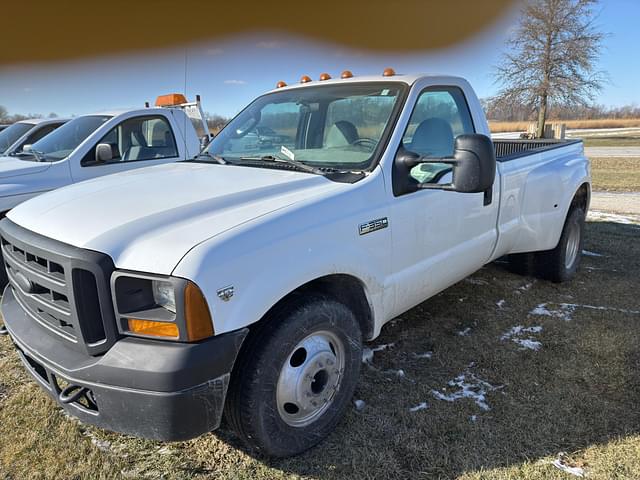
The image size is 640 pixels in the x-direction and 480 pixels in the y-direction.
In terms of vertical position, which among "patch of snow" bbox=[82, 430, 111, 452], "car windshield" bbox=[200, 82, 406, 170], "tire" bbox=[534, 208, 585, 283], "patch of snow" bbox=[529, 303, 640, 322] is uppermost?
"car windshield" bbox=[200, 82, 406, 170]

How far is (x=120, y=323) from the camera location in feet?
6.81

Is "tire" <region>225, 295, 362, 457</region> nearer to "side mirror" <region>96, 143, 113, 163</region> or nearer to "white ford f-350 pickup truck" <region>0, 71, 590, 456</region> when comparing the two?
"white ford f-350 pickup truck" <region>0, 71, 590, 456</region>

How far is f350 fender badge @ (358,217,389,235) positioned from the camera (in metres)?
2.70

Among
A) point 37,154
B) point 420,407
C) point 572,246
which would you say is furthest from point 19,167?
point 572,246

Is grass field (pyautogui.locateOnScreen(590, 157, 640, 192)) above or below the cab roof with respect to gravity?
below

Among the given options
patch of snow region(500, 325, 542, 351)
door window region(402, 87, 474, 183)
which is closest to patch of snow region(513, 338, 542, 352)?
patch of snow region(500, 325, 542, 351)

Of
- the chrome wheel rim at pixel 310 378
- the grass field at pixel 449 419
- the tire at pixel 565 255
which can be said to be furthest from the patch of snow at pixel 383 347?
the tire at pixel 565 255

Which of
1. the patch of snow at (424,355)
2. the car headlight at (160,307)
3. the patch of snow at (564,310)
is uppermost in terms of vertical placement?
the car headlight at (160,307)

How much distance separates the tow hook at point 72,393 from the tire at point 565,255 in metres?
4.53

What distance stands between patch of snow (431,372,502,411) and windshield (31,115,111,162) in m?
5.11

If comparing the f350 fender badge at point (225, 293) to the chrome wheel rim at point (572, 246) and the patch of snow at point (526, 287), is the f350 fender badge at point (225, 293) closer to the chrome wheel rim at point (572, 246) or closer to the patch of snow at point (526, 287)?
Result: the patch of snow at point (526, 287)

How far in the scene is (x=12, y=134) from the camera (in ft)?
29.3

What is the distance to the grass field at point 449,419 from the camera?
A: 100 inches

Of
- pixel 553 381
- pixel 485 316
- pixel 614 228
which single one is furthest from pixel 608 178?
pixel 553 381
